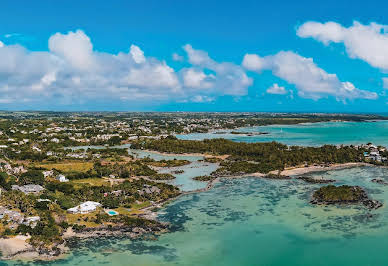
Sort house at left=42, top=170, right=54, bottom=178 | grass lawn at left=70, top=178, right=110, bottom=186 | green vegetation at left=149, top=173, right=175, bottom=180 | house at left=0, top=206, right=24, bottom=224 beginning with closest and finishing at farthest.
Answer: house at left=0, top=206, right=24, bottom=224, grass lawn at left=70, top=178, right=110, bottom=186, house at left=42, top=170, right=54, bottom=178, green vegetation at left=149, top=173, right=175, bottom=180

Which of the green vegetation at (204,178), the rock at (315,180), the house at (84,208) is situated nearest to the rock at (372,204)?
the rock at (315,180)

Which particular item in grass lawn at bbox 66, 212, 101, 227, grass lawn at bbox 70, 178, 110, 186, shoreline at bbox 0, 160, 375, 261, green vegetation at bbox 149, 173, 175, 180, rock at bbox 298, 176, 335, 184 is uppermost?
rock at bbox 298, 176, 335, 184

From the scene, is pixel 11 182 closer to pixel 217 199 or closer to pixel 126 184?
pixel 126 184

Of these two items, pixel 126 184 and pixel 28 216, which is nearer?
pixel 28 216

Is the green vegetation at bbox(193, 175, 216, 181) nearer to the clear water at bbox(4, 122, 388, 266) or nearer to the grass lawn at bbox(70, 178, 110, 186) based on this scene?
the clear water at bbox(4, 122, 388, 266)

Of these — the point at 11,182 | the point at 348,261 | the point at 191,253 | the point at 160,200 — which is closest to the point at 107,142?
the point at 11,182

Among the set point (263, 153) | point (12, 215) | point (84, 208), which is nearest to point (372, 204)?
point (84, 208)

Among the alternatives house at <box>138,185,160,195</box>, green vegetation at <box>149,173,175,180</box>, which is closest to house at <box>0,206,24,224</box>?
house at <box>138,185,160,195</box>

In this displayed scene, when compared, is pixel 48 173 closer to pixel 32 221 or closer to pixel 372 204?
pixel 32 221

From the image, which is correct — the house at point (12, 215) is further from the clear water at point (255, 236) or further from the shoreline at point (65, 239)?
the clear water at point (255, 236)

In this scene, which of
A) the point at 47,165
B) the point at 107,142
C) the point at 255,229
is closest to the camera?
the point at 255,229
